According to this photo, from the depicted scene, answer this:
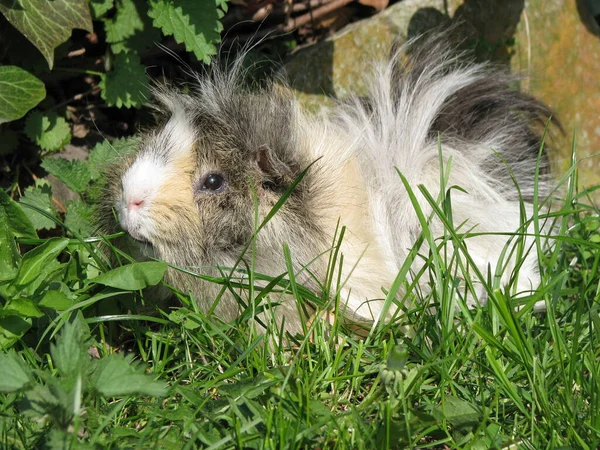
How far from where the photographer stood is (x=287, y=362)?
205cm

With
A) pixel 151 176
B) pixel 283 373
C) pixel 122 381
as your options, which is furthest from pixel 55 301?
pixel 283 373

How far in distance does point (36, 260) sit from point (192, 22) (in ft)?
3.38

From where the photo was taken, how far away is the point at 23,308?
1.97 m

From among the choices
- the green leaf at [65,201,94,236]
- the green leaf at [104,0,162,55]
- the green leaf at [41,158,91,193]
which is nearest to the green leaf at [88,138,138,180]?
the green leaf at [41,158,91,193]

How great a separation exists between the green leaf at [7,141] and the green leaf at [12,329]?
117 centimetres

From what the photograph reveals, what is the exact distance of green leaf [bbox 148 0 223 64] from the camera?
256 centimetres

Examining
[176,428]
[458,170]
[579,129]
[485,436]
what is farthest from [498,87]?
[176,428]

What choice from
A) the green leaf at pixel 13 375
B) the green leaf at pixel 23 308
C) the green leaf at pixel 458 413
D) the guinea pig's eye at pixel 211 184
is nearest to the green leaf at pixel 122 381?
the green leaf at pixel 13 375

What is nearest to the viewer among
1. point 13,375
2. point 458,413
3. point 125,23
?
point 13,375

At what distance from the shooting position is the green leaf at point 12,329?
198cm

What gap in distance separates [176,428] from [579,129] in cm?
242

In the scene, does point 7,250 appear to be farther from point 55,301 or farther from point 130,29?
point 130,29

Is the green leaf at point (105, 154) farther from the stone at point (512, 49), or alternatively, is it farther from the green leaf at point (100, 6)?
the stone at point (512, 49)

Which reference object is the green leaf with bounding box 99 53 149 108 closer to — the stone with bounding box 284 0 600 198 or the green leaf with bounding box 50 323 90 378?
the stone with bounding box 284 0 600 198
